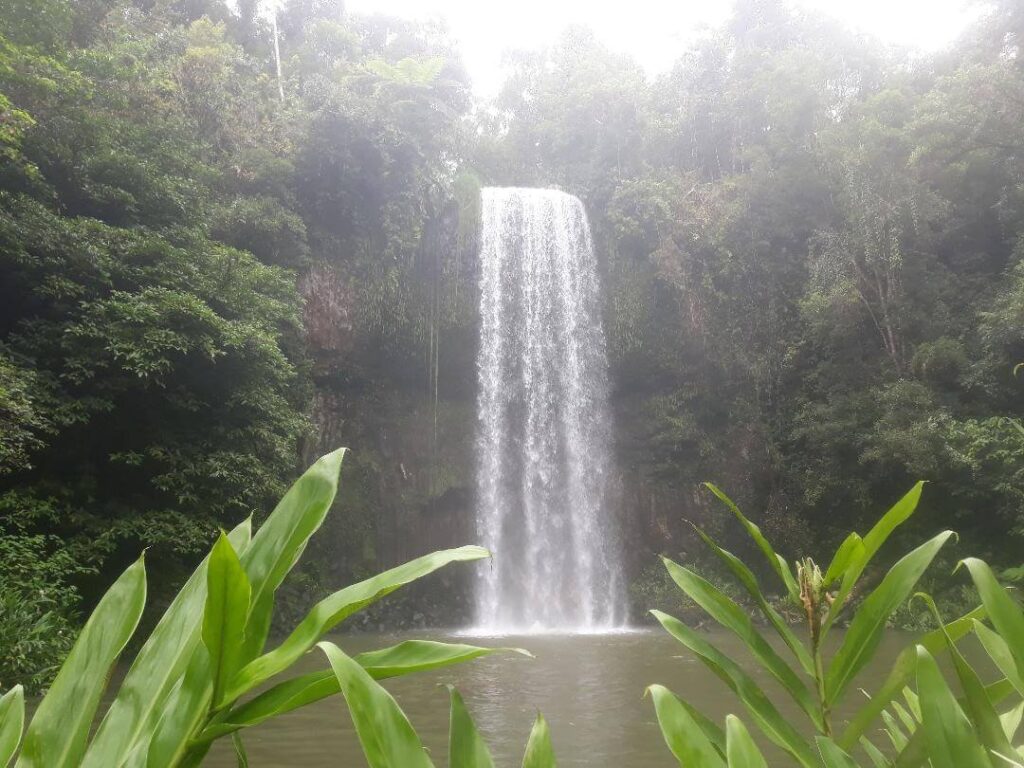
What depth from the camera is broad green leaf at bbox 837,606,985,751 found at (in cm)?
70

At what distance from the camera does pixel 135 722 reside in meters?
0.58

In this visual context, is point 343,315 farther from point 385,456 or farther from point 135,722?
point 135,722

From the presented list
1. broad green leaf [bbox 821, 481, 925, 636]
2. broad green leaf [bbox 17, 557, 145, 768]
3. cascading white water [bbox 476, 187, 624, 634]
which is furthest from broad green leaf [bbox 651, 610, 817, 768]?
cascading white water [bbox 476, 187, 624, 634]

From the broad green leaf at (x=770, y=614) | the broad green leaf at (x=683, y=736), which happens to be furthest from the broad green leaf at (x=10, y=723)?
the broad green leaf at (x=770, y=614)

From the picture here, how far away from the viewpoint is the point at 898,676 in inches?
28.3

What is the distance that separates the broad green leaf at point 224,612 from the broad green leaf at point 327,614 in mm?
16

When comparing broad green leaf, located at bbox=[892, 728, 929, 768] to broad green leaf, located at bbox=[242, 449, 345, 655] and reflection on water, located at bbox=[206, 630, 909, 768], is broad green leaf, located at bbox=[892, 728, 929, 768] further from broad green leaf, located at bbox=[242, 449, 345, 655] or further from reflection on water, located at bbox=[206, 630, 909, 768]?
reflection on water, located at bbox=[206, 630, 909, 768]

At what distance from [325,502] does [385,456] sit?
13477mm

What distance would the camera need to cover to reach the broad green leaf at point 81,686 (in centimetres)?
58

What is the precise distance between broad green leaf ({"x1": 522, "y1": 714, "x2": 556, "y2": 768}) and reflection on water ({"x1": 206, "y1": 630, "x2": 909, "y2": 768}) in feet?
5.23

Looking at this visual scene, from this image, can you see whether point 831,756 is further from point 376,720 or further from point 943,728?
point 376,720

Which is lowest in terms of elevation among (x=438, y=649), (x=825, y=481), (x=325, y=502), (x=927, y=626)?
(x=927, y=626)

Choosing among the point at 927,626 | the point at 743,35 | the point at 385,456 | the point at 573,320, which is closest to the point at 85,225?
the point at 385,456

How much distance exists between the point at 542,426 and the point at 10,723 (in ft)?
43.8
